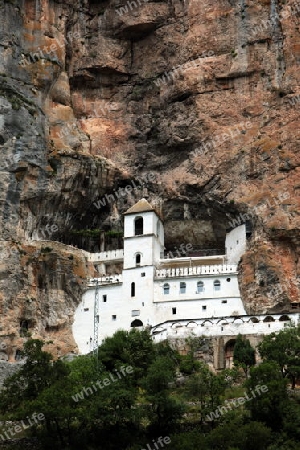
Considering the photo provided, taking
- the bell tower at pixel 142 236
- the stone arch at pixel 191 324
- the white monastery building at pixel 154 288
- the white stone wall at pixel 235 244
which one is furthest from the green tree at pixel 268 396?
the bell tower at pixel 142 236

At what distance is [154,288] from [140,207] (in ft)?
24.3

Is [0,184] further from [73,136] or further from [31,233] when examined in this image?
[73,136]

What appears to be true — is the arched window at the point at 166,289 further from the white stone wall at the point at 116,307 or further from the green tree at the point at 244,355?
the green tree at the point at 244,355

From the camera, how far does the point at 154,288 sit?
220 feet

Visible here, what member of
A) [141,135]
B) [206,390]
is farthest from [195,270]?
[206,390]

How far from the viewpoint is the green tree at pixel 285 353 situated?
50700mm

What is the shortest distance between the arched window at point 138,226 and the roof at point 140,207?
665 mm

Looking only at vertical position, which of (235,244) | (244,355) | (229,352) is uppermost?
(235,244)

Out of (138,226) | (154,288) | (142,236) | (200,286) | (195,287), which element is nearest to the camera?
(200,286)

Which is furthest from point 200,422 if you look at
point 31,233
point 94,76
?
point 94,76

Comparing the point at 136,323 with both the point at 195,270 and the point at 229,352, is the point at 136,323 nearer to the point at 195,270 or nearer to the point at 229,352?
the point at 195,270

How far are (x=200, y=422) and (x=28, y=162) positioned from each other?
2858 cm

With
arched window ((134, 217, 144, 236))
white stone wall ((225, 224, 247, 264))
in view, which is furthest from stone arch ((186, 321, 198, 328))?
arched window ((134, 217, 144, 236))

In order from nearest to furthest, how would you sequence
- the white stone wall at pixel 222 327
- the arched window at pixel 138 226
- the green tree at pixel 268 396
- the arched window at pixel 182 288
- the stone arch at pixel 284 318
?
the green tree at pixel 268 396, the white stone wall at pixel 222 327, the stone arch at pixel 284 318, the arched window at pixel 182 288, the arched window at pixel 138 226
